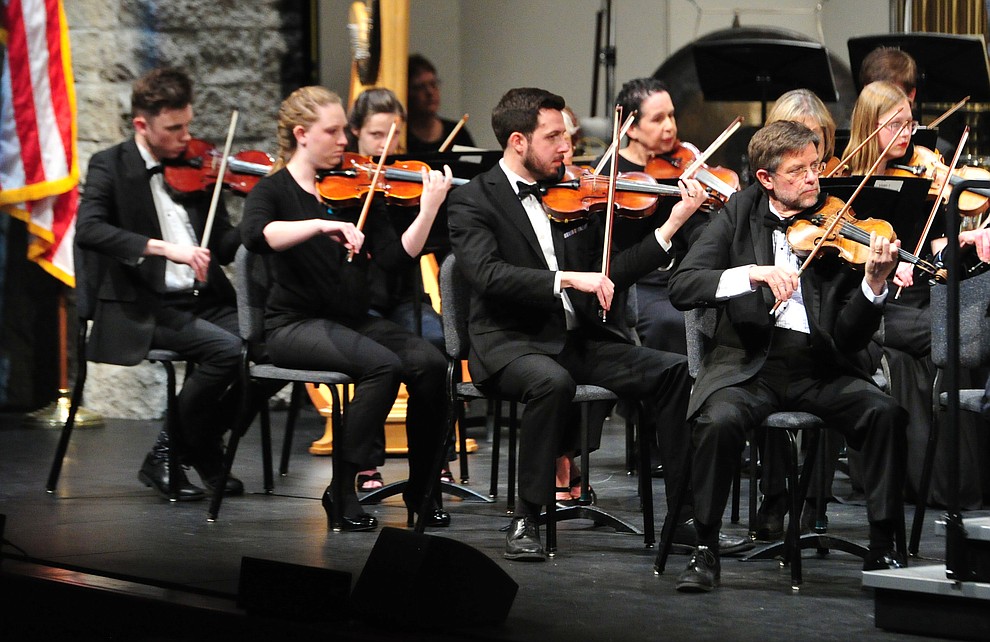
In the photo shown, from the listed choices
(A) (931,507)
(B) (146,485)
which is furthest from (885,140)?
(B) (146,485)

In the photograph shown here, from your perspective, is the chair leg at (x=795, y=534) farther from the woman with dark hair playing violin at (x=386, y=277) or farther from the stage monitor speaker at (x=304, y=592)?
the woman with dark hair playing violin at (x=386, y=277)

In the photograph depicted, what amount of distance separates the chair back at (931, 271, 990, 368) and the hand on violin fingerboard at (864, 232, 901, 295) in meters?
0.21

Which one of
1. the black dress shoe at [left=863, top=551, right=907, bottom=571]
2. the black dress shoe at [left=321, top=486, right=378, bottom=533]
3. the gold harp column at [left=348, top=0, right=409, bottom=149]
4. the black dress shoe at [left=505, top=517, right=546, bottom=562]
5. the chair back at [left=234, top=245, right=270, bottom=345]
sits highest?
the gold harp column at [left=348, top=0, right=409, bottom=149]

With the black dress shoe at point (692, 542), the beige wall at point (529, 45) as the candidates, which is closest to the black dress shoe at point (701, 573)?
the black dress shoe at point (692, 542)

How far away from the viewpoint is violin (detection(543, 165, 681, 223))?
3.96 metres

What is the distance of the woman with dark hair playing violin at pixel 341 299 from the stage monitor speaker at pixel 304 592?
3.34 ft

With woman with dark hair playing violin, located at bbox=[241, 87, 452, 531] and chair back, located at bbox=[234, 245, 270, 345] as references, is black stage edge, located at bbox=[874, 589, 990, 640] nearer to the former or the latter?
woman with dark hair playing violin, located at bbox=[241, 87, 452, 531]

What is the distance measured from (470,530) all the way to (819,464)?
39.3 inches

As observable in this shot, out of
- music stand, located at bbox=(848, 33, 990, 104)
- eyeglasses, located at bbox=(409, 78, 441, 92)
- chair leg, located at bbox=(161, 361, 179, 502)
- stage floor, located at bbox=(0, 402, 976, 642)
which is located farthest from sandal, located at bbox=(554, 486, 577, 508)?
eyeglasses, located at bbox=(409, 78, 441, 92)

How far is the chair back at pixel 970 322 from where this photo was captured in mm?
3555

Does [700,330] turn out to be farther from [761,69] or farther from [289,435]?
[761,69]

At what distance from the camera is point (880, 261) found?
11.0ft

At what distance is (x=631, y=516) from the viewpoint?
4.31m

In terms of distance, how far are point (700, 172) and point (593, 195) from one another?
0.64 m
